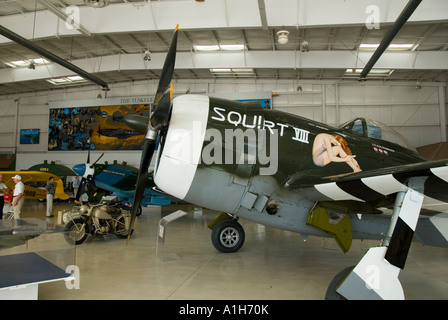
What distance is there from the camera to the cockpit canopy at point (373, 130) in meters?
5.23

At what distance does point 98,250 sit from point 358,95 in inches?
629

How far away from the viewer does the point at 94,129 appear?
797 inches

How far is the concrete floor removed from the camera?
3605 millimetres

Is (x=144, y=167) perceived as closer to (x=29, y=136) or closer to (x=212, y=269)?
(x=212, y=269)

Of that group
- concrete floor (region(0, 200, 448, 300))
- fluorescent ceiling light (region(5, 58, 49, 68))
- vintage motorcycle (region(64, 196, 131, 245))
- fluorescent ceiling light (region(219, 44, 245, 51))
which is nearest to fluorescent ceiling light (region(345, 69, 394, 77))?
fluorescent ceiling light (region(219, 44, 245, 51))

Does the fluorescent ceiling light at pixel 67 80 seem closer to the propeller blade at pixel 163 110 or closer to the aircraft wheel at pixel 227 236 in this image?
the aircraft wheel at pixel 227 236

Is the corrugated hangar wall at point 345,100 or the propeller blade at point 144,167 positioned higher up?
the corrugated hangar wall at point 345,100

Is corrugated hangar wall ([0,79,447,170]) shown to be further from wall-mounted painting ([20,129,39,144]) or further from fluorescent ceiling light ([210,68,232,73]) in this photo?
wall-mounted painting ([20,129,39,144])

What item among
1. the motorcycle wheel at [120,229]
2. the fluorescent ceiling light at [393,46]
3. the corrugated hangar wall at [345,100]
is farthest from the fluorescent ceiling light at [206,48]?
Answer: the motorcycle wheel at [120,229]

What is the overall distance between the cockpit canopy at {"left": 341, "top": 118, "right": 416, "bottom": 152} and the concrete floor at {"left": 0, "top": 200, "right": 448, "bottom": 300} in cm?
209

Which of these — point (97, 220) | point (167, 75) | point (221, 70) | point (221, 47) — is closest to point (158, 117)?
point (167, 75)

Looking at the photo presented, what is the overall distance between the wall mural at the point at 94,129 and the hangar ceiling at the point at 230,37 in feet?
7.13

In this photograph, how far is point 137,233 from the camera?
8391 millimetres
